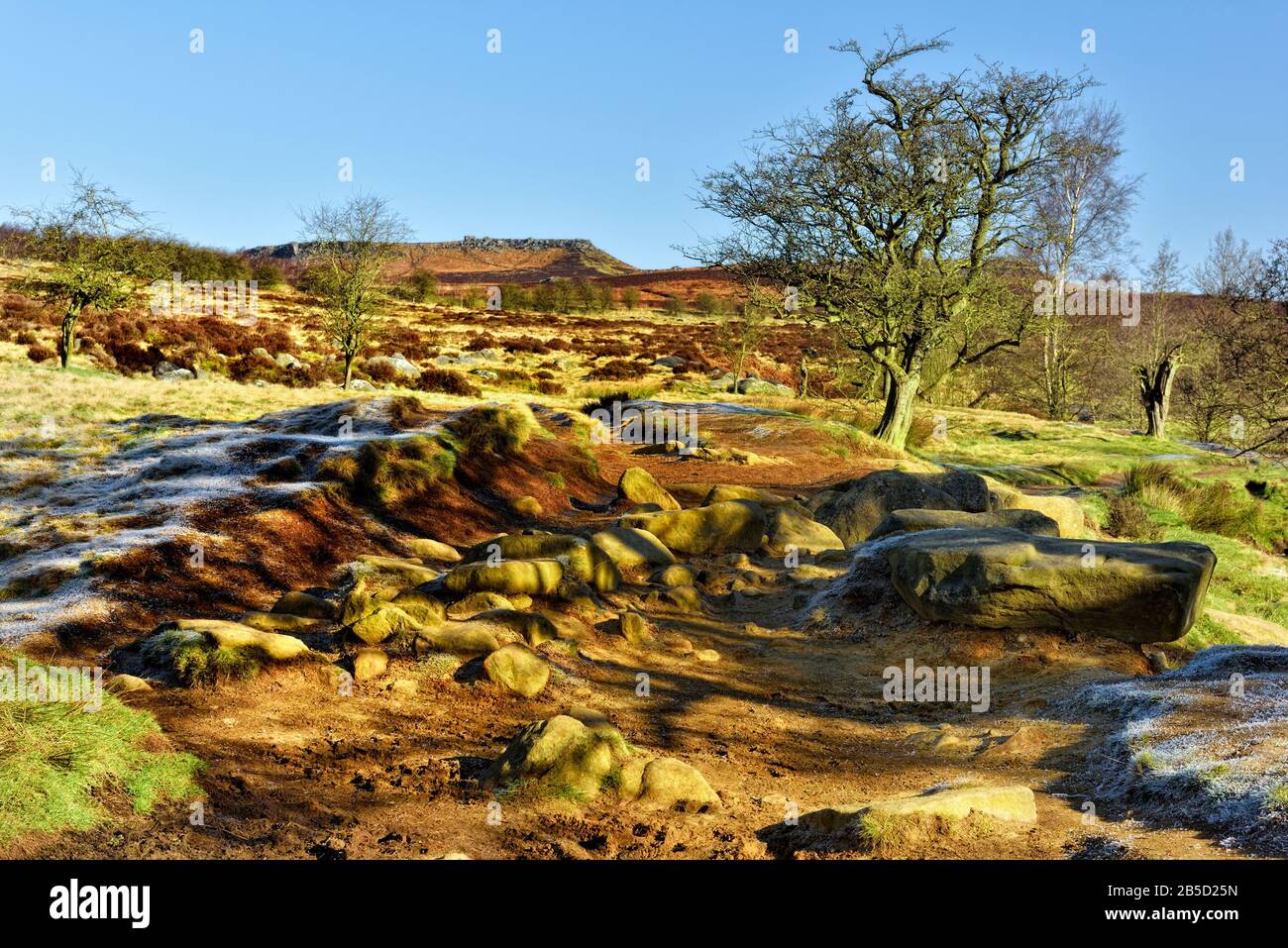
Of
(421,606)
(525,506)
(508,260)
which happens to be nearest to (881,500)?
(525,506)

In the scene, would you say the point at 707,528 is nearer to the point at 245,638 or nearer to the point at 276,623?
the point at 276,623

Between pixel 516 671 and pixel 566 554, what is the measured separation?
111 inches

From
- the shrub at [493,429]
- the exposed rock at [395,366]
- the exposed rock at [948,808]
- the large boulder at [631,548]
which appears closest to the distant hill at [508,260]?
the exposed rock at [395,366]

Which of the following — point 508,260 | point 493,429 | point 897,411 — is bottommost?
point 493,429

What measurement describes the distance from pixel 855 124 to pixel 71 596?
60.0ft

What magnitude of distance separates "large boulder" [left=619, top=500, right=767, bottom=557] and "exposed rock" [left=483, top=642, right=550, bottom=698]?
15.7 ft

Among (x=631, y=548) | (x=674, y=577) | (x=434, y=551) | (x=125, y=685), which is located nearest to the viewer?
(x=125, y=685)

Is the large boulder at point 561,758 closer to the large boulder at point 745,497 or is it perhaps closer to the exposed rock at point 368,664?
the exposed rock at point 368,664

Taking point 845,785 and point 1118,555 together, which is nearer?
point 845,785

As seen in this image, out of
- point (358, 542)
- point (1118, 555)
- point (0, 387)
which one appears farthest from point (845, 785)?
point (0, 387)

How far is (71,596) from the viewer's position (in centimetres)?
754

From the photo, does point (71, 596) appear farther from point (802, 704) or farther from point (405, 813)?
point (802, 704)

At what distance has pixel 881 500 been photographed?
1414cm

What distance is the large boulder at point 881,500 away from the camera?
13.9 metres
